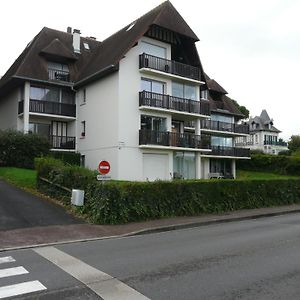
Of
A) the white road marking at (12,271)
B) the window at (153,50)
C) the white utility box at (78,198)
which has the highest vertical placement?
the window at (153,50)

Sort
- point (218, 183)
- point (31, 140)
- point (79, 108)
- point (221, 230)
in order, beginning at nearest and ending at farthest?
1. point (221, 230)
2. point (218, 183)
3. point (31, 140)
4. point (79, 108)

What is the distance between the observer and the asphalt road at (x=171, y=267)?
649 cm

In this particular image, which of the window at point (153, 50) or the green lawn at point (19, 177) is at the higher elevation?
the window at point (153, 50)

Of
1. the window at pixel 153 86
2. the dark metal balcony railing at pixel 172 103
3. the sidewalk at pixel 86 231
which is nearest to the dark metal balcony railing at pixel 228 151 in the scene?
the dark metal balcony railing at pixel 172 103

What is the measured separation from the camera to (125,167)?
28.2 metres

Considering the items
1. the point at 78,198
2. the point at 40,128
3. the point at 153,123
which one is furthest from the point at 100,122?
the point at 78,198

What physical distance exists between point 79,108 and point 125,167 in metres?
7.58

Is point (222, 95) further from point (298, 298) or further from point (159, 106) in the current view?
point (298, 298)

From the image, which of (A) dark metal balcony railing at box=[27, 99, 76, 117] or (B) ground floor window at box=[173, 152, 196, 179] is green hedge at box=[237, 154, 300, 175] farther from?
(A) dark metal balcony railing at box=[27, 99, 76, 117]

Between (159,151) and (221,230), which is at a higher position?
(159,151)

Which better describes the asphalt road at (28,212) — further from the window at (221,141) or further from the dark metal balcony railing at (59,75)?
the window at (221,141)

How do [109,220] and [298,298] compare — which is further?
[109,220]

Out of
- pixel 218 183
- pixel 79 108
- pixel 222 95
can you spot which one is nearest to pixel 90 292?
pixel 218 183

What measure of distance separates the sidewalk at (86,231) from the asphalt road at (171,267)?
705mm
